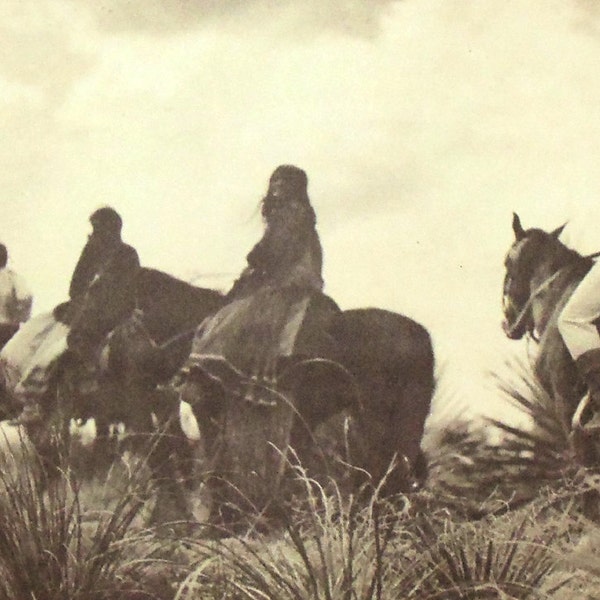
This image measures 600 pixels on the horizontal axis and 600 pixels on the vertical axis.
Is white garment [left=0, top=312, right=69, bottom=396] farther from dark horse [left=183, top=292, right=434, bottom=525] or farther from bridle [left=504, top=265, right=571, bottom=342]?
bridle [left=504, top=265, right=571, bottom=342]

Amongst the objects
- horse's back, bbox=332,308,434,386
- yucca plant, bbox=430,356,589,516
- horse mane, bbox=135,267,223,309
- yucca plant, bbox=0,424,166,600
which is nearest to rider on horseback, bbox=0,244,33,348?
horse mane, bbox=135,267,223,309

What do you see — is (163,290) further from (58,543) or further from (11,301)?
(58,543)

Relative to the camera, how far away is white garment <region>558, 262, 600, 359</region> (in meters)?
3.60

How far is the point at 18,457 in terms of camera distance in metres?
4.13

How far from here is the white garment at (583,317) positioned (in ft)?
11.8

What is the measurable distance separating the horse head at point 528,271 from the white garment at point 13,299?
2008 mm

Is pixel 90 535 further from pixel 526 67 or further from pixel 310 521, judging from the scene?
pixel 526 67

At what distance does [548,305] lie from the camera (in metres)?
3.81

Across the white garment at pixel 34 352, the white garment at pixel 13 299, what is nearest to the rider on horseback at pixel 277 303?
the white garment at pixel 34 352

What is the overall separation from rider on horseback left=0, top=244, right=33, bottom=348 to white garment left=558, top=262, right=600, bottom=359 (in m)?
2.25

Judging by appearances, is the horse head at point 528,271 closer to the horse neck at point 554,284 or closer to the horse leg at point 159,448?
the horse neck at point 554,284

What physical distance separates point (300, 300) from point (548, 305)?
2.90 feet

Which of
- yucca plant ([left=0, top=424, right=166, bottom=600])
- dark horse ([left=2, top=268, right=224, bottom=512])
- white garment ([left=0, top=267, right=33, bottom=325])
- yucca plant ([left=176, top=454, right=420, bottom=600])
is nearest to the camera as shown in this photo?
yucca plant ([left=176, top=454, right=420, bottom=600])

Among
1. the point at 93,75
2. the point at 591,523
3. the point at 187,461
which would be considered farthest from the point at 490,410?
the point at 93,75
